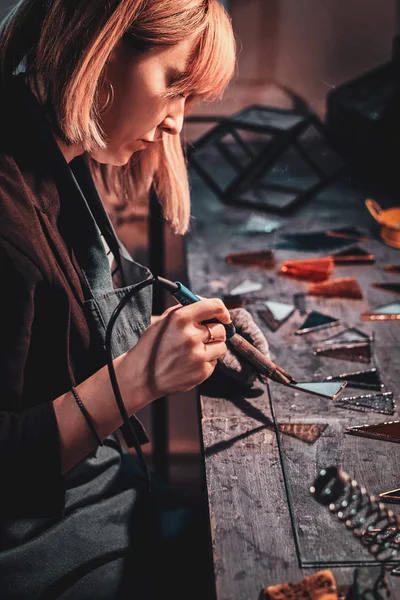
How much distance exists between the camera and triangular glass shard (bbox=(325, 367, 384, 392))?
125 cm

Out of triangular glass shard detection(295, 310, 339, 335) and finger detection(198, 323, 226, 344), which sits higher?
finger detection(198, 323, 226, 344)

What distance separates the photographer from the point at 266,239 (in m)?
1.86

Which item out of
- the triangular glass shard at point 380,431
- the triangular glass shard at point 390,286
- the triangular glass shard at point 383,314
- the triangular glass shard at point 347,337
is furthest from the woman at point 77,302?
the triangular glass shard at point 390,286

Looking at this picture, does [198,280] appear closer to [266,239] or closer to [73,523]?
[266,239]

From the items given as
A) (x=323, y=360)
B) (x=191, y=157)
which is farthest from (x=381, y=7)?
(x=323, y=360)

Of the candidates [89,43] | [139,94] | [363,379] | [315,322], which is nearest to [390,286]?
[315,322]

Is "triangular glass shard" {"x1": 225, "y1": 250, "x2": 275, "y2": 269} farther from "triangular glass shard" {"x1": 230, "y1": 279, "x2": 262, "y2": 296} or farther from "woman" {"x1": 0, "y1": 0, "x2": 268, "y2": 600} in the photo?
"woman" {"x1": 0, "y1": 0, "x2": 268, "y2": 600}

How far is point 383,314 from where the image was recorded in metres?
1.49

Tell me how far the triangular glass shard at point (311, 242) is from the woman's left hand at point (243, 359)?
1.88 ft

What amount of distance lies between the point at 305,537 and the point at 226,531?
108 mm

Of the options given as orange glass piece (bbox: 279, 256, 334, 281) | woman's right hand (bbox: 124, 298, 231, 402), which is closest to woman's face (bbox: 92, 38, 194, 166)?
woman's right hand (bbox: 124, 298, 231, 402)

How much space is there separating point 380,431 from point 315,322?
38cm

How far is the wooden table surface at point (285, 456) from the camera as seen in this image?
2.88 ft

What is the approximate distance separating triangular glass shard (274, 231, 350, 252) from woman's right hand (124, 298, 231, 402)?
807mm
